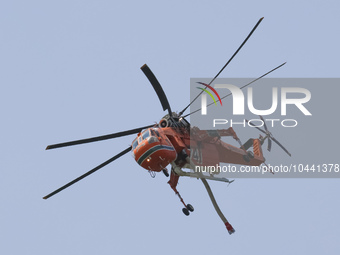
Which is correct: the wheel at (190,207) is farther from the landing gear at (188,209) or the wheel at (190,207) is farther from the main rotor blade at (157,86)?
the main rotor blade at (157,86)

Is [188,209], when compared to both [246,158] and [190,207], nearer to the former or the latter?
[190,207]

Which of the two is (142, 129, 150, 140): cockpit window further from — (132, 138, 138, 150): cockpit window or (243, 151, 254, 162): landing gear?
(243, 151, 254, 162): landing gear

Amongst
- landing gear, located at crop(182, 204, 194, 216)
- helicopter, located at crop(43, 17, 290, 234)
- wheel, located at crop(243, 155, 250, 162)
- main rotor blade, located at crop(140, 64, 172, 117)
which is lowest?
landing gear, located at crop(182, 204, 194, 216)

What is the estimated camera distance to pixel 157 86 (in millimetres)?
44500

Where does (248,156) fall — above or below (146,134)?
below

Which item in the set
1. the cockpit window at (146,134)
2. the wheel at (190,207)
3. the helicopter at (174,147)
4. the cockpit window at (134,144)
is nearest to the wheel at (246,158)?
the helicopter at (174,147)

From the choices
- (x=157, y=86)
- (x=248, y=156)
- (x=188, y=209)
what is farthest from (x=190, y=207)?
(x=157, y=86)

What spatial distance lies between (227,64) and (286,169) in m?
8.39

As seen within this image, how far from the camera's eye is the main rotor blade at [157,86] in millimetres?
43500

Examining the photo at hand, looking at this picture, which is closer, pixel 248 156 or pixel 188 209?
pixel 188 209

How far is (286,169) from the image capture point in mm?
45906

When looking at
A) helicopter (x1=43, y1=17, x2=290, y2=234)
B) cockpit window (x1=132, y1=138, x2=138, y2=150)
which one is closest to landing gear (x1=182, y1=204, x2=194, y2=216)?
helicopter (x1=43, y1=17, x2=290, y2=234)

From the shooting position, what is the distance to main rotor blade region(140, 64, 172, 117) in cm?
4350

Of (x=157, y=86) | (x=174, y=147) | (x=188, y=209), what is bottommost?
(x=188, y=209)
